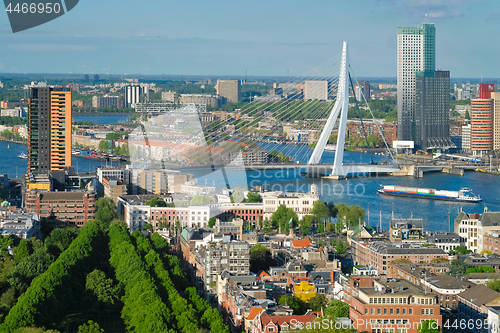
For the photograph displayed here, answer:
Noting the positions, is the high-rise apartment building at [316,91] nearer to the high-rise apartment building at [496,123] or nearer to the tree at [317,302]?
the high-rise apartment building at [496,123]

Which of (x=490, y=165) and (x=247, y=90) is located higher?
(x=247, y=90)

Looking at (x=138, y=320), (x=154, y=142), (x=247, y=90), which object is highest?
(x=247, y=90)

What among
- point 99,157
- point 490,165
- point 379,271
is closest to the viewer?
point 379,271

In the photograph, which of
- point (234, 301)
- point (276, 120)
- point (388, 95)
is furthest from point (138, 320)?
point (388, 95)

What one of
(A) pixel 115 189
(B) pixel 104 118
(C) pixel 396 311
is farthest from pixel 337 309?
(B) pixel 104 118

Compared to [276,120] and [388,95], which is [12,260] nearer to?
[276,120]

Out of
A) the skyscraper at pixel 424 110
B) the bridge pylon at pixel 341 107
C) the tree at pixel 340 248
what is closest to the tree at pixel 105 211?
the tree at pixel 340 248

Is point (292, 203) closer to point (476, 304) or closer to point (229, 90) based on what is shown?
point (476, 304)
